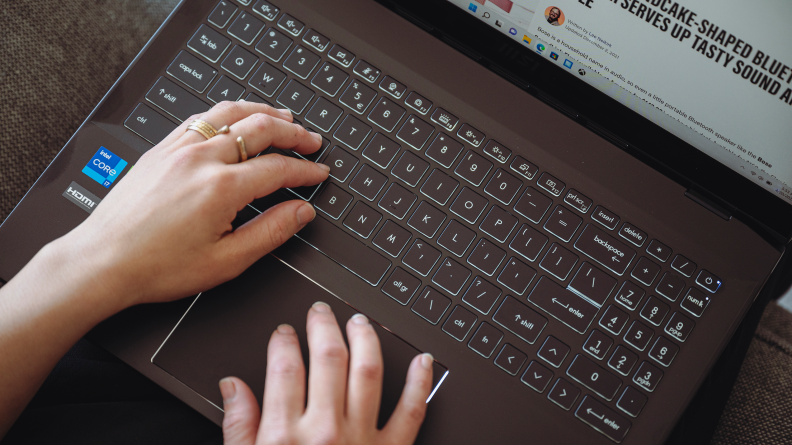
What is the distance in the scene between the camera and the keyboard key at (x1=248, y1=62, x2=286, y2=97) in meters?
0.69

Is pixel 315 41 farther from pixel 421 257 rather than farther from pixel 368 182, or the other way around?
pixel 421 257

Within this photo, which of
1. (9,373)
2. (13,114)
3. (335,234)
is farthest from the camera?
(13,114)

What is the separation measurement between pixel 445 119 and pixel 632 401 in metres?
0.45

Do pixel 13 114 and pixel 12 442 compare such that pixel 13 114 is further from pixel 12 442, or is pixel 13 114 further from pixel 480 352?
pixel 480 352

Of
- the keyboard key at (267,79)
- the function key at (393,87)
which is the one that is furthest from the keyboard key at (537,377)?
the keyboard key at (267,79)

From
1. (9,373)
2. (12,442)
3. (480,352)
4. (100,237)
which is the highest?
(480,352)

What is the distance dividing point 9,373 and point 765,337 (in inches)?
44.2

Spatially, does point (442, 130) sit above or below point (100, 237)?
above

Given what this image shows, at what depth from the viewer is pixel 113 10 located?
2.83 feet

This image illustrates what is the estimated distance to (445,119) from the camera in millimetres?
696

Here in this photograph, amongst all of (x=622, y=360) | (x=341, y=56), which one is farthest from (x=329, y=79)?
(x=622, y=360)

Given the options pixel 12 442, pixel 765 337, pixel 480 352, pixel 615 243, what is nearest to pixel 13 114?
pixel 12 442

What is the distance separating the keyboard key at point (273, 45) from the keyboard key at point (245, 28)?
14mm

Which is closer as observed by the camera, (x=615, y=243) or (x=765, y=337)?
(x=615, y=243)
